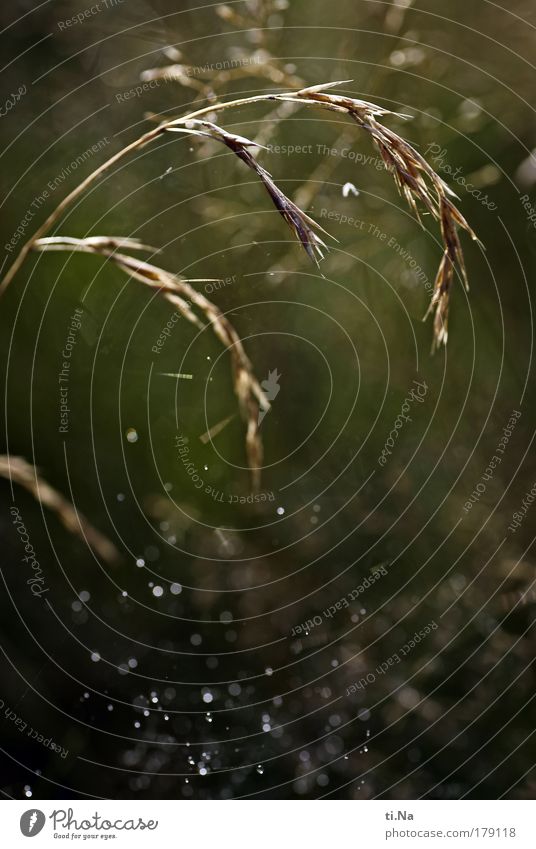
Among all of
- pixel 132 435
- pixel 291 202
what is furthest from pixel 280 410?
pixel 291 202

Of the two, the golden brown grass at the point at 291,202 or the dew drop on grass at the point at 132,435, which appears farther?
the dew drop on grass at the point at 132,435

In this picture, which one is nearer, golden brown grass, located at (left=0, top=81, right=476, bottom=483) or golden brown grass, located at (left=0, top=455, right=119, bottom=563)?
golden brown grass, located at (left=0, top=81, right=476, bottom=483)

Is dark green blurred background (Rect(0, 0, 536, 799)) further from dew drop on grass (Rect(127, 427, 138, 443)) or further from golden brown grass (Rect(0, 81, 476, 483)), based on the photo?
golden brown grass (Rect(0, 81, 476, 483))

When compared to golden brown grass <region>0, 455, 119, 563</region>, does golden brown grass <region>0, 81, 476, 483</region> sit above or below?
above

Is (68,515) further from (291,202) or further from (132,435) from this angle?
(291,202)

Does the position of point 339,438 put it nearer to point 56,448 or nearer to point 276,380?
point 276,380

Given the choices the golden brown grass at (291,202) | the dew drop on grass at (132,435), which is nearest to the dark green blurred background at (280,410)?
the dew drop on grass at (132,435)

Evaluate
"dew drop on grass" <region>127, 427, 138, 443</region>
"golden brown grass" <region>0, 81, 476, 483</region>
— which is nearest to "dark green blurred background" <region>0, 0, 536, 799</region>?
"dew drop on grass" <region>127, 427, 138, 443</region>

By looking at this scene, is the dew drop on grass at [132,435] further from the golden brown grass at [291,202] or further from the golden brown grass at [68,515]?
the golden brown grass at [291,202]
